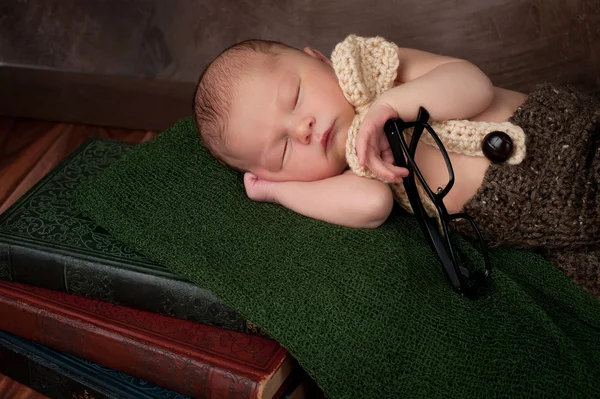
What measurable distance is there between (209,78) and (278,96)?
0.13m

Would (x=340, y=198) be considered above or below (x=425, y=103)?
below

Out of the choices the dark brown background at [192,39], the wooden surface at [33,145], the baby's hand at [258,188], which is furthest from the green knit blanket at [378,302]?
the wooden surface at [33,145]

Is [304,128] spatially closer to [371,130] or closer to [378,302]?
[371,130]

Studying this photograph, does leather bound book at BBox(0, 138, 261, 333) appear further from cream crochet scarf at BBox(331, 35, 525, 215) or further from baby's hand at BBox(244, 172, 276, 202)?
cream crochet scarf at BBox(331, 35, 525, 215)

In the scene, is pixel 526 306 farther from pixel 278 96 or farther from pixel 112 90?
pixel 112 90

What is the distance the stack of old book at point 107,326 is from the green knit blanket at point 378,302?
2.0 inches

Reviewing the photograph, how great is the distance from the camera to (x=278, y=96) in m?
0.99

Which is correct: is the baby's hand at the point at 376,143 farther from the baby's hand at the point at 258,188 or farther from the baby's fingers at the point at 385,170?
the baby's hand at the point at 258,188

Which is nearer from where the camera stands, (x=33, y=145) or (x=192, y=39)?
(x=192, y=39)

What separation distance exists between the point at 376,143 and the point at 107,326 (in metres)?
0.51

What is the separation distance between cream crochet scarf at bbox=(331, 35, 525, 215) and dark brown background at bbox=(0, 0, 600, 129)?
1.42 feet

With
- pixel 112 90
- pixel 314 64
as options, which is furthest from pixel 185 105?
pixel 314 64

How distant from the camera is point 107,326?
1042 mm

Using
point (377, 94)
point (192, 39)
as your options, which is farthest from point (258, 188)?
point (192, 39)
